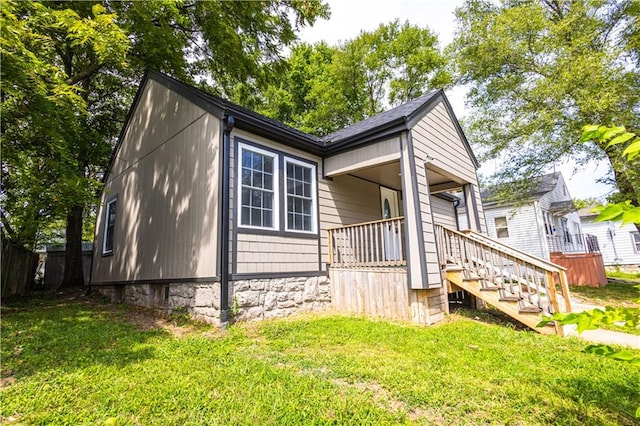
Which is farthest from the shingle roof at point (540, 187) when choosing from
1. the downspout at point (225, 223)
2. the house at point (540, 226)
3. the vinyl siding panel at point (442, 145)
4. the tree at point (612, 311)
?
the tree at point (612, 311)

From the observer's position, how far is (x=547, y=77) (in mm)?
11141

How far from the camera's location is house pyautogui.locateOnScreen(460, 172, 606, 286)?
1353 centimetres

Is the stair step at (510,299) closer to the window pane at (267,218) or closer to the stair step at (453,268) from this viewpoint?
the stair step at (453,268)

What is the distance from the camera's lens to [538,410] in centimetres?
250

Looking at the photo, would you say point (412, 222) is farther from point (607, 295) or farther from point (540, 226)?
point (540, 226)

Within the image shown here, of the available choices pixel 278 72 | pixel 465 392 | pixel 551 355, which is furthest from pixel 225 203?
pixel 278 72

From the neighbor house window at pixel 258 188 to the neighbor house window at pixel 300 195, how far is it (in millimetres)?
352

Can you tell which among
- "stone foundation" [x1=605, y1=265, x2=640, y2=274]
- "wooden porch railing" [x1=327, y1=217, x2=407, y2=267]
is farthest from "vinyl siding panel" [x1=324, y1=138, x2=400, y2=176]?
"stone foundation" [x1=605, y1=265, x2=640, y2=274]

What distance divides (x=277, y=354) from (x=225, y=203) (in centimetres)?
264

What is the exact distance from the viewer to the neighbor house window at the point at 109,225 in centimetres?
939

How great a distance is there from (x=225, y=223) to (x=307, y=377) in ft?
9.74

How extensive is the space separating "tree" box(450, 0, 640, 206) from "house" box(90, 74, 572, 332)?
5.22 metres

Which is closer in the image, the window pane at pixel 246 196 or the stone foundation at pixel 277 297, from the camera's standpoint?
the stone foundation at pixel 277 297

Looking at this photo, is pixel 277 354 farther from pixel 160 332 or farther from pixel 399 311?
pixel 399 311
